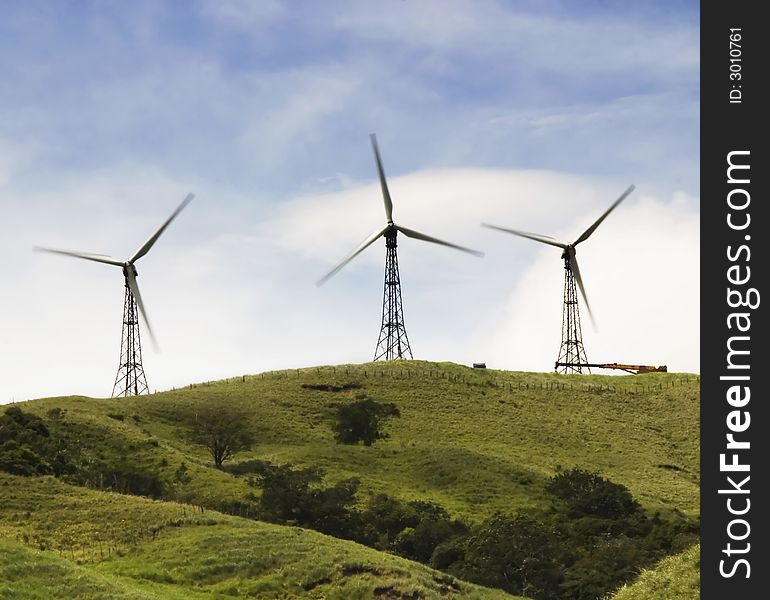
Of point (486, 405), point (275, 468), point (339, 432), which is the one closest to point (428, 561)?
point (275, 468)

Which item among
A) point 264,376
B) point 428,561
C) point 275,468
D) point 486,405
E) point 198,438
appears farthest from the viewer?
point 264,376

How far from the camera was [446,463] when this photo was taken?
107 meters

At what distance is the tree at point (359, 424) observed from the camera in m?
115

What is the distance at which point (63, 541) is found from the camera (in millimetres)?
66312

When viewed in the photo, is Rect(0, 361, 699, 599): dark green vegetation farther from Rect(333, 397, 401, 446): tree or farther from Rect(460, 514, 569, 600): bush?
Rect(333, 397, 401, 446): tree

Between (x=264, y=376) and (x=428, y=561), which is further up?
(x=264, y=376)

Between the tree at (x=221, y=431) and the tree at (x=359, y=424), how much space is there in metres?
8.78

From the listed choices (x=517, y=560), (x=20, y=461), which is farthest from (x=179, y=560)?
(x=20, y=461)

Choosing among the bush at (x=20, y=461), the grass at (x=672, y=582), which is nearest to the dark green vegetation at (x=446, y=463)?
the bush at (x=20, y=461)

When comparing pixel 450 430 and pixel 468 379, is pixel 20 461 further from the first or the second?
pixel 468 379

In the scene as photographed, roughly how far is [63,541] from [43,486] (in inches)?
561

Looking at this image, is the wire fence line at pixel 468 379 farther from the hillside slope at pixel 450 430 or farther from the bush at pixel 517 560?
the bush at pixel 517 560

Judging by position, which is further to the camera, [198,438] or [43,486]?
[198,438]
